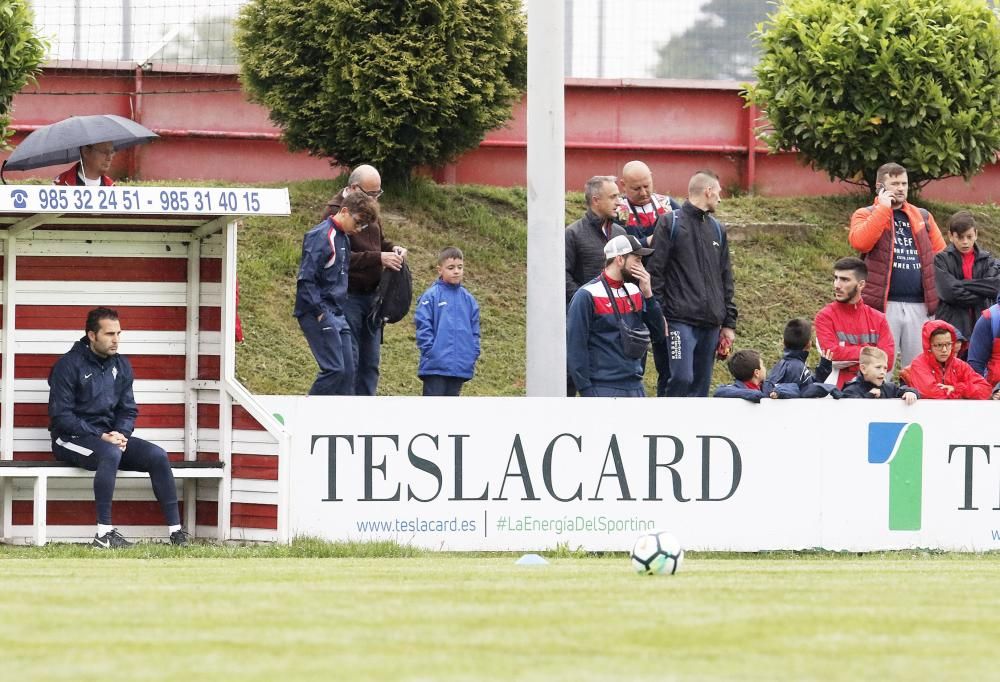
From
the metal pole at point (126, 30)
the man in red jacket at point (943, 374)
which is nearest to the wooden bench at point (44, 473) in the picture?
the man in red jacket at point (943, 374)

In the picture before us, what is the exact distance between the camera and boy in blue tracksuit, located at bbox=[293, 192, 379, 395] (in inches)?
538

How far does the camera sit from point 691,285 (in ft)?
47.8

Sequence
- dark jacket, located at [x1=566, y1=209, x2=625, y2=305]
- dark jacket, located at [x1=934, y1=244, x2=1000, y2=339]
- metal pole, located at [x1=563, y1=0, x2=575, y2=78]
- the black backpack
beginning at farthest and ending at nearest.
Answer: metal pole, located at [x1=563, y1=0, x2=575, y2=78] → dark jacket, located at [x1=934, y1=244, x2=1000, y2=339] → dark jacket, located at [x1=566, y1=209, x2=625, y2=305] → the black backpack

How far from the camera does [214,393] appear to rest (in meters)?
14.0

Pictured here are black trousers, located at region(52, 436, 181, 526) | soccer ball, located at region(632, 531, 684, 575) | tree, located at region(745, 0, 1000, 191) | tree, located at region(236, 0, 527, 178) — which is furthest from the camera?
tree, located at region(745, 0, 1000, 191)

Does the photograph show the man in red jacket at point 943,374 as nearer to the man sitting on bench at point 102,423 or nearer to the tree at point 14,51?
the man sitting on bench at point 102,423

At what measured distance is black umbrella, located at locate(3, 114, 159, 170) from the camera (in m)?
13.9

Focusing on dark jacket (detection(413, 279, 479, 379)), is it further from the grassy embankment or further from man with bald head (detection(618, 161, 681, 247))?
the grassy embankment

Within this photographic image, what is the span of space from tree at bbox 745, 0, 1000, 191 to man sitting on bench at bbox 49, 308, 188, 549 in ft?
33.1

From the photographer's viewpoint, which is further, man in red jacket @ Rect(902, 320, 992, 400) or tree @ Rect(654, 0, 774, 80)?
tree @ Rect(654, 0, 774, 80)

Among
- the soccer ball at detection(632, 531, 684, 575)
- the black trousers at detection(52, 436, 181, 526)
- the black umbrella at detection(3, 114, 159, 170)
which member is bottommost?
the soccer ball at detection(632, 531, 684, 575)

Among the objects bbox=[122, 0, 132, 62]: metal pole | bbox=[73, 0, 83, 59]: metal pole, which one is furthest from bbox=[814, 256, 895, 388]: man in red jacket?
bbox=[73, 0, 83, 59]: metal pole

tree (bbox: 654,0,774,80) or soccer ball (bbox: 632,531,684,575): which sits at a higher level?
tree (bbox: 654,0,774,80)

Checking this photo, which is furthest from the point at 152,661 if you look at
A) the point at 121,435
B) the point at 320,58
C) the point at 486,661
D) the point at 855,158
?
the point at 855,158
